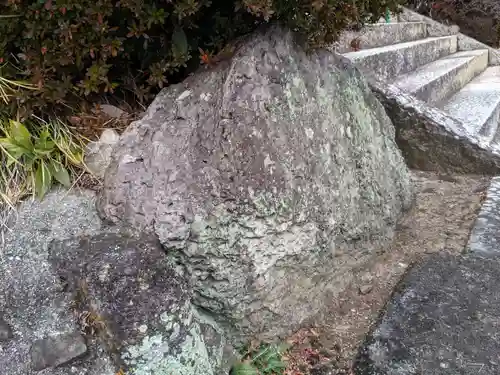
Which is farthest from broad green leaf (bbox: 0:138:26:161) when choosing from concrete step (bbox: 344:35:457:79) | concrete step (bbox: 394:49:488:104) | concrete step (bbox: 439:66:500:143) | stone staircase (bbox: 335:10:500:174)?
concrete step (bbox: 394:49:488:104)

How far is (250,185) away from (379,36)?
335cm

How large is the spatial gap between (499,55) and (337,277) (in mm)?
6433

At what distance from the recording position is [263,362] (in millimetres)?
1713

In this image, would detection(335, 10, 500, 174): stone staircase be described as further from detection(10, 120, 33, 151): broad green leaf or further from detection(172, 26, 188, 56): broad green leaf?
detection(10, 120, 33, 151): broad green leaf

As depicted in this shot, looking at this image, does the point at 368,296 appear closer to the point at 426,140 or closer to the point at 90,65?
the point at 426,140

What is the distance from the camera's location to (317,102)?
6.41 ft

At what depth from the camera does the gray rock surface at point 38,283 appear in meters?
1.38

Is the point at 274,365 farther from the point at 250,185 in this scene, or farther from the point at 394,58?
the point at 394,58

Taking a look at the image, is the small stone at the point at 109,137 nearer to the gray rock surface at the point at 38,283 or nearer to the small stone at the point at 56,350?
the gray rock surface at the point at 38,283

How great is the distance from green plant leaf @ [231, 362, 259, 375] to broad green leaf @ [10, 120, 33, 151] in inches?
40.8

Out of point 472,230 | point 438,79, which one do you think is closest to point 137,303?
point 472,230

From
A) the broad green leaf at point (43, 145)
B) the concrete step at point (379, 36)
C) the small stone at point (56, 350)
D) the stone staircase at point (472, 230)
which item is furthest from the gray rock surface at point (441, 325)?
the concrete step at point (379, 36)

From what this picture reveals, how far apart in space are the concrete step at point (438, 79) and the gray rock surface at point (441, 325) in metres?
1.83

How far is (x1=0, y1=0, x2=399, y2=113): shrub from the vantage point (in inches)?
63.7
